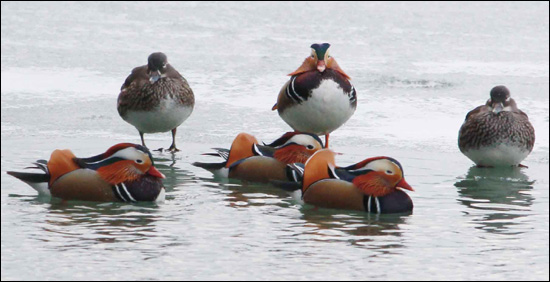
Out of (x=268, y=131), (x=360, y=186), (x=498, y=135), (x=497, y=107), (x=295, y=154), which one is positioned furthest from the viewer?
(x=268, y=131)

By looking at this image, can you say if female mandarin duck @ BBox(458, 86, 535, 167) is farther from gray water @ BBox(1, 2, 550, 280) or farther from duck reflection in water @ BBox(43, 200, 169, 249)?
duck reflection in water @ BBox(43, 200, 169, 249)

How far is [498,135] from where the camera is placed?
928cm

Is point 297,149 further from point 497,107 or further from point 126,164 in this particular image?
point 497,107

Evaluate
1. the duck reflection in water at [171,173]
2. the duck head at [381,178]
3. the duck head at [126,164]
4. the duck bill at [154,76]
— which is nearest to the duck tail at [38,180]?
the duck head at [126,164]

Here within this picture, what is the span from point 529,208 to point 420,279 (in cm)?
224

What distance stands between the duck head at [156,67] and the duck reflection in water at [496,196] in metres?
3.02

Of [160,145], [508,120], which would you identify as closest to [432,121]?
[508,120]

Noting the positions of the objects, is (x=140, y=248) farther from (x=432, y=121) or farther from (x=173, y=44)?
(x=173, y=44)

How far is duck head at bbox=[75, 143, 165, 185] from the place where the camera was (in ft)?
25.1

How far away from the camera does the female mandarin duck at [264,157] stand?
845 centimetres

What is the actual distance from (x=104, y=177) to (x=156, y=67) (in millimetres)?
2695

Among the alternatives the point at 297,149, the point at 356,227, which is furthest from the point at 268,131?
the point at 356,227

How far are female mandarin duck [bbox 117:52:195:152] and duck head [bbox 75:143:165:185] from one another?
88.0 inches

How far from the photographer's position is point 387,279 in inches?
226
